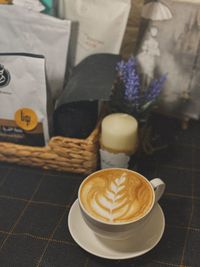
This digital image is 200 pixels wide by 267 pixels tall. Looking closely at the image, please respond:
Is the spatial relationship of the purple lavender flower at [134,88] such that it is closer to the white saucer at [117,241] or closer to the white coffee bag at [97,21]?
the white coffee bag at [97,21]

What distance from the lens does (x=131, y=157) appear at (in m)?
0.77

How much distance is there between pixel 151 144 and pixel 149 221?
265 millimetres

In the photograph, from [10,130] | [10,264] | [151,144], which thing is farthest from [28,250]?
[151,144]

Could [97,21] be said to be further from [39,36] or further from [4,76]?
[4,76]

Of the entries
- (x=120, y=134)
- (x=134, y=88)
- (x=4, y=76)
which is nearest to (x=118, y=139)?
(x=120, y=134)

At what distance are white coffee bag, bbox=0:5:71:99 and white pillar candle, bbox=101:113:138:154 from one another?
177mm

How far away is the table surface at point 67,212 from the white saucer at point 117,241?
0.02m

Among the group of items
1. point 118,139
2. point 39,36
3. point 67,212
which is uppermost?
point 39,36

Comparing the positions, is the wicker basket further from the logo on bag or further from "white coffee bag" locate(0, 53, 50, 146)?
the logo on bag

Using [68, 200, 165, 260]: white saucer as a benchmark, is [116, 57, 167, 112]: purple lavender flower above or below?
above

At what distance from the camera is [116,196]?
0.61 m

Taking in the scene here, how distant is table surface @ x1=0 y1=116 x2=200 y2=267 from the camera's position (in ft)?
2.00

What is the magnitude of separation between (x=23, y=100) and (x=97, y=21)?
0.26 metres

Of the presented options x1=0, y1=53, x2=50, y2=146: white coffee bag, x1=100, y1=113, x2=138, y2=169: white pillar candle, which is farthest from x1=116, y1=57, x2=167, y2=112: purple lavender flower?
x1=0, y1=53, x2=50, y2=146: white coffee bag
